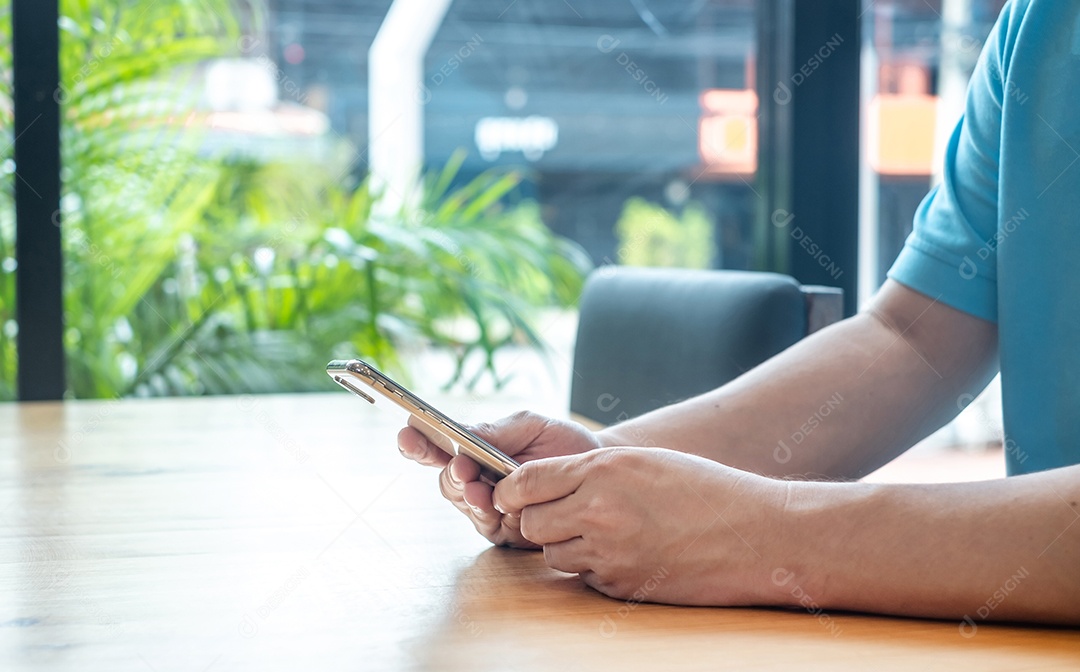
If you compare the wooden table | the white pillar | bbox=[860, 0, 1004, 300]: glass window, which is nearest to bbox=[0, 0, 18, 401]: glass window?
the white pillar

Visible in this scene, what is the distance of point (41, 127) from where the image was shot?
1.64 meters

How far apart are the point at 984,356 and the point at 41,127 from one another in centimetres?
141

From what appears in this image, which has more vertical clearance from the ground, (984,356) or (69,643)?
(984,356)

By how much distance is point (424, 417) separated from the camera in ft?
2.18

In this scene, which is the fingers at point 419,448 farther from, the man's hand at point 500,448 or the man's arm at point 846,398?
the man's arm at point 846,398

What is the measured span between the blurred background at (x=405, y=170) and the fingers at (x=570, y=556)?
4.87 ft

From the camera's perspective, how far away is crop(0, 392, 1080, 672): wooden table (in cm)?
51

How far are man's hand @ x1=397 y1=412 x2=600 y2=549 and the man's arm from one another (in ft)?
0.21

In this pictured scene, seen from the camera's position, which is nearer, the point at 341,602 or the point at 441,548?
the point at 341,602

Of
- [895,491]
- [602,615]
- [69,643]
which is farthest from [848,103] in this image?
[69,643]

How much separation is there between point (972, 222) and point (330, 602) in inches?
25.7

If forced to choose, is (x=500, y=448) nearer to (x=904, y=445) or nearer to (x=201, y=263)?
(x=904, y=445)

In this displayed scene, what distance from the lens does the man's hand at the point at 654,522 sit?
1.95 ft

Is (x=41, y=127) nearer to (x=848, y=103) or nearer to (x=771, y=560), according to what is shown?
(x=848, y=103)
